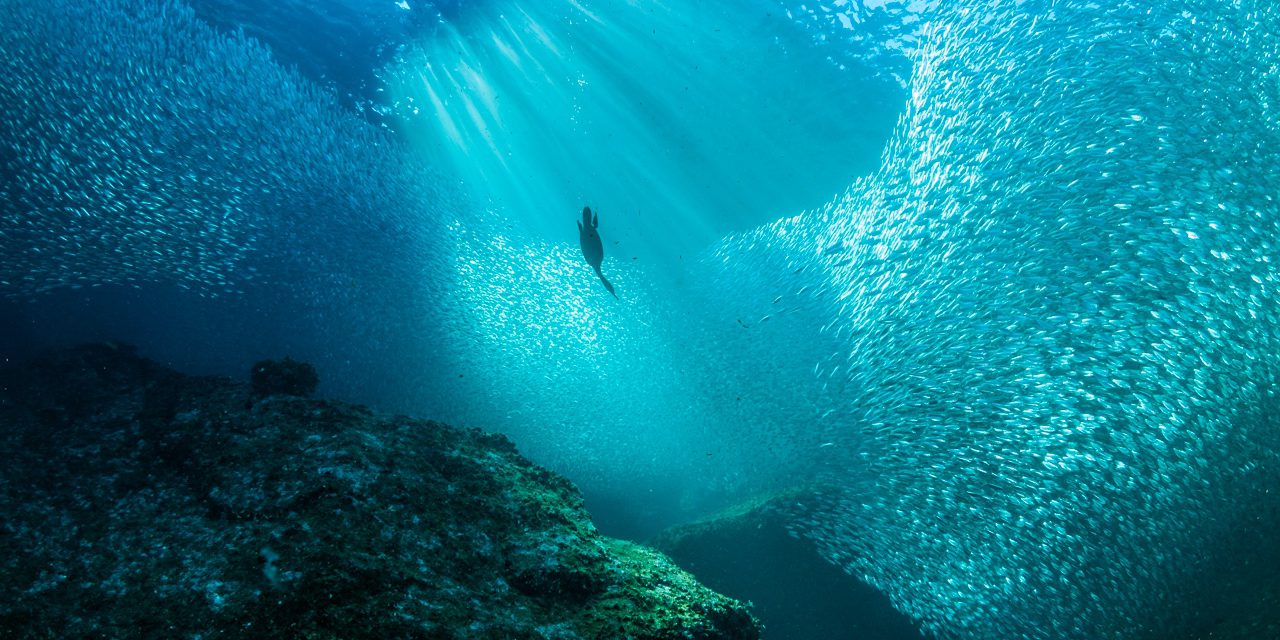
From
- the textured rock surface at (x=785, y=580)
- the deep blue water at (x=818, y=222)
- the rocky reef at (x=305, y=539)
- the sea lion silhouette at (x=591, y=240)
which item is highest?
the deep blue water at (x=818, y=222)

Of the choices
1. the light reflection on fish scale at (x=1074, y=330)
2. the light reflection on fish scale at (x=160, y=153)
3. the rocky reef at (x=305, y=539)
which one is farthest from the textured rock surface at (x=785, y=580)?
the light reflection on fish scale at (x=160, y=153)

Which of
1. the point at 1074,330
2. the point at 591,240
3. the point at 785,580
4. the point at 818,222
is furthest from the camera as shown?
the point at 818,222

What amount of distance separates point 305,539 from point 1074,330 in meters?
10.5

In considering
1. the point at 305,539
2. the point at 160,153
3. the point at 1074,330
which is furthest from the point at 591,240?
the point at 160,153

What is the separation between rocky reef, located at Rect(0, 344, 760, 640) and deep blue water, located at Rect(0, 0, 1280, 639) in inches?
303

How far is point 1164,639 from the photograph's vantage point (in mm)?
8102

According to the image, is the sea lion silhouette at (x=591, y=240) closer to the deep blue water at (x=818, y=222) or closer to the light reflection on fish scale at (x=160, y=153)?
the deep blue water at (x=818, y=222)

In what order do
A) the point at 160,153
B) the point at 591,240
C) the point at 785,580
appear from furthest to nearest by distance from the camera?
the point at 785,580, the point at 160,153, the point at 591,240

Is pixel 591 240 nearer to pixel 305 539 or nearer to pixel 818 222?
pixel 305 539

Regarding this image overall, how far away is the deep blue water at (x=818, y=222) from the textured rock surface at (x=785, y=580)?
51 centimetres

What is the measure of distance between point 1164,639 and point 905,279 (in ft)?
23.9

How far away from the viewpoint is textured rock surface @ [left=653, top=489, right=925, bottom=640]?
37.2 feet

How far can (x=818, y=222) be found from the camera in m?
17.4

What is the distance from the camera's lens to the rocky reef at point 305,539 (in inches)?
94.7
